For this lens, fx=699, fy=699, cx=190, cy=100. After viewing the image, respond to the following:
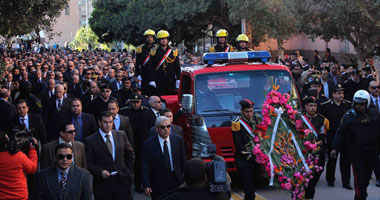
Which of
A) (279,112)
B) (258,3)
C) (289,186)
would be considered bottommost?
(289,186)

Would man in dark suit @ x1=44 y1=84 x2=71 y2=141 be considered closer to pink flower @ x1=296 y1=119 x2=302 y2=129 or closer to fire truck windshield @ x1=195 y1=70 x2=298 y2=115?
fire truck windshield @ x1=195 y1=70 x2=298 y2=115

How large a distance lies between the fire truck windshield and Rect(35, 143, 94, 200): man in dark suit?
486 cm

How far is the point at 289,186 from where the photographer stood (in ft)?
29.9

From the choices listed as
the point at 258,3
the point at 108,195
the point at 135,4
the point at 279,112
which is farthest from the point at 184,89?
the point at 135,4

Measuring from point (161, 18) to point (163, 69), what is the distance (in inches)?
1313

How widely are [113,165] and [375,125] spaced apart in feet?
13.0

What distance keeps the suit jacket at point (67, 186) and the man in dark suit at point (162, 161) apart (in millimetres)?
1657

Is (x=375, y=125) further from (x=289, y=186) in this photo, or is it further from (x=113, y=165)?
(x=113, y=165)

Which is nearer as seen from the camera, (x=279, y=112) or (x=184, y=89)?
(x=279, y=112)

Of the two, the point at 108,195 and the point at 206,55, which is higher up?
the point at 206,55

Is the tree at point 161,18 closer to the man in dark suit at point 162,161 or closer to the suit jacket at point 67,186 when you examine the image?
the man in dark suit at point 162,161

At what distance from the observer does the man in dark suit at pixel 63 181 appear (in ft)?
23.2

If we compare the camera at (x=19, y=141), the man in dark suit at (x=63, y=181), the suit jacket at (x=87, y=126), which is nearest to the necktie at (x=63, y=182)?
the man in dark suit at (x=63, y=181)

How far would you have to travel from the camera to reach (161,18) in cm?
4888
